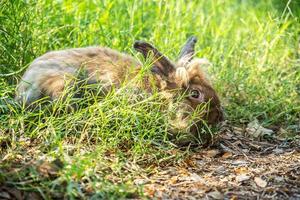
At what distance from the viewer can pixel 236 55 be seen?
21.7 ft

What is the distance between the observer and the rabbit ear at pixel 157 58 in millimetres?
5098

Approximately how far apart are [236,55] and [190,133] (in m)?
1.87

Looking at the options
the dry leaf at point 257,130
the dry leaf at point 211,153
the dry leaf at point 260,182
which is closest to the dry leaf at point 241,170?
the dry leaf at point 260,182

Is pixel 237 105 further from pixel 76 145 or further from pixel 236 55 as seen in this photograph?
pixel 76 145

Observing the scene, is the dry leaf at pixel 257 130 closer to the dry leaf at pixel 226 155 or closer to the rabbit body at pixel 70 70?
the dry leaf at pixel 226 155

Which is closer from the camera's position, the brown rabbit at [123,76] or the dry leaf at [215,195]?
the dry leaf at [215,195]

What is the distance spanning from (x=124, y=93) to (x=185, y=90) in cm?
68

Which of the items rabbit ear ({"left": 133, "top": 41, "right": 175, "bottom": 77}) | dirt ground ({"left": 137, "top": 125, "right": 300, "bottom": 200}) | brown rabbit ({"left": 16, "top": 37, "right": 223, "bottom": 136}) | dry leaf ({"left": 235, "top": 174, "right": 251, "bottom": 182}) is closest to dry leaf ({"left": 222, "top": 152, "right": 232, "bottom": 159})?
dirt ground ({"left": 137, "top": 125, "right": 300, "bottom": 200})

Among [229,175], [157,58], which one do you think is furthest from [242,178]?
[157,58]

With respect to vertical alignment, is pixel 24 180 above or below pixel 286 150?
above

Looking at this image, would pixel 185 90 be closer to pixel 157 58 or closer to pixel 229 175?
pixel 157 58

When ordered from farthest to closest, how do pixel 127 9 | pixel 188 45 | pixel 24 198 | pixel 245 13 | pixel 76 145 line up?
1. pixel 245 13
2. pixel 127 9
3. pixel 188 45
4. pixel 76 145
5. pixel 24 198

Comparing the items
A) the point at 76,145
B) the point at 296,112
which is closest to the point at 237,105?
the point at 296,112

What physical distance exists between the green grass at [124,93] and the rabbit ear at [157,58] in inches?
6.9
